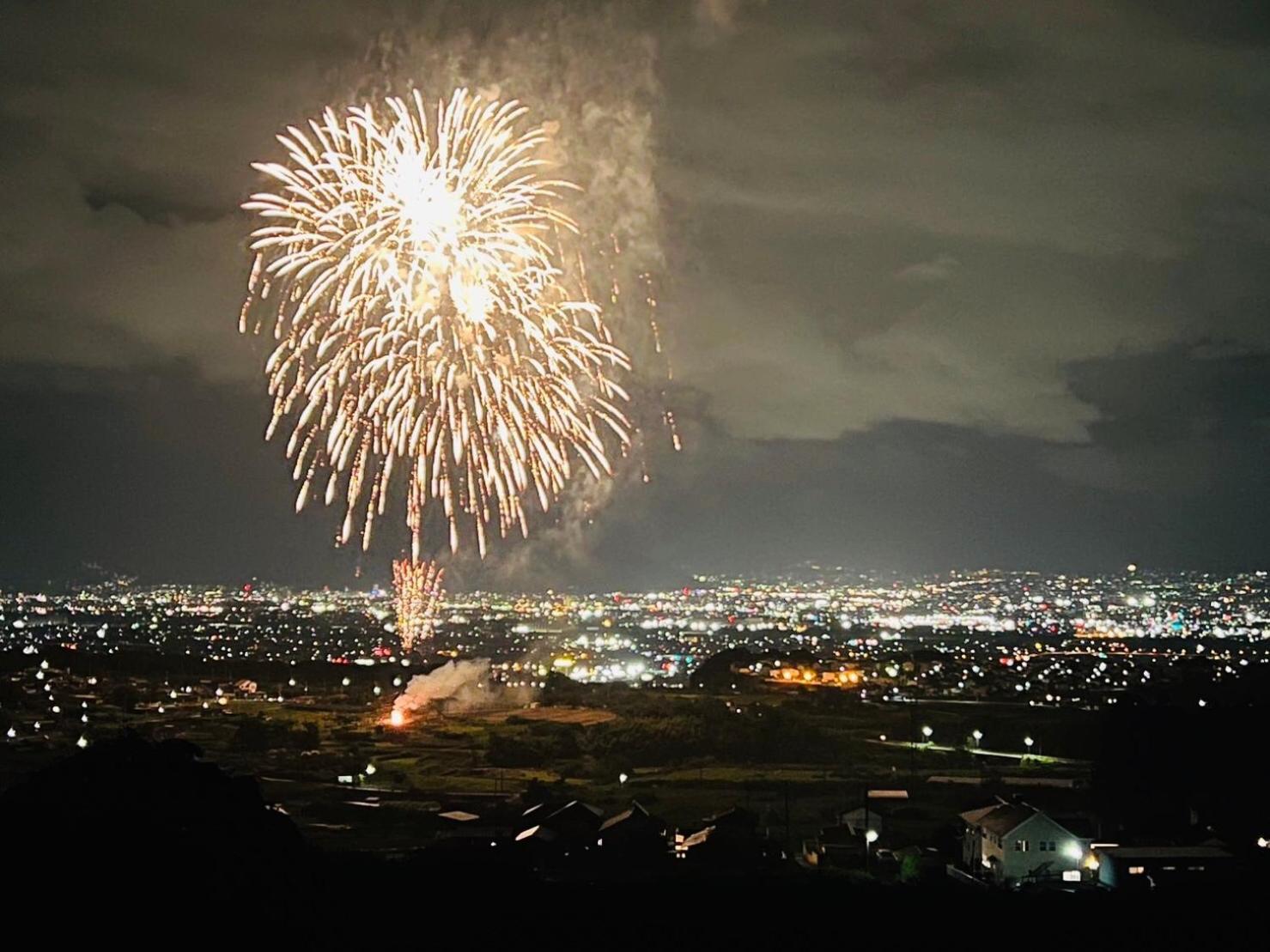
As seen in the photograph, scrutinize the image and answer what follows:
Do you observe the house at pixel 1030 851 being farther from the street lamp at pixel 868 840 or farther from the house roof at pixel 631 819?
the house roof at pixel 631 819

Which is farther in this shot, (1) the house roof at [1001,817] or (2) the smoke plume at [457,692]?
(2) the smoke plume at [457,692]

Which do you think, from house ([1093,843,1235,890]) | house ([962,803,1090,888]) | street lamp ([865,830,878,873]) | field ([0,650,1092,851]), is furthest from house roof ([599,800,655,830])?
house ([1093,843,1235,890])

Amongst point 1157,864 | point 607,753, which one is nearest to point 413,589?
point 607,753

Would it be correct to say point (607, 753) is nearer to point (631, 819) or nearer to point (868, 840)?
point (631, 819)

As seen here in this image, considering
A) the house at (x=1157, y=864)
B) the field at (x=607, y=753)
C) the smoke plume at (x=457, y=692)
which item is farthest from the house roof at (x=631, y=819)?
the smoke plume at (x=457, y=692)

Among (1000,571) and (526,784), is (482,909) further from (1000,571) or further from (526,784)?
(1000,571)

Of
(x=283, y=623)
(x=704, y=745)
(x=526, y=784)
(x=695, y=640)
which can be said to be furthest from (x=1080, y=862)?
(x=283, y=623)
